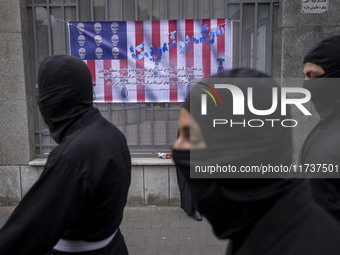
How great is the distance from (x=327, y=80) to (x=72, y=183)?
184cm

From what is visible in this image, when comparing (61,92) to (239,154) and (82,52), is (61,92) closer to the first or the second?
(239,154)

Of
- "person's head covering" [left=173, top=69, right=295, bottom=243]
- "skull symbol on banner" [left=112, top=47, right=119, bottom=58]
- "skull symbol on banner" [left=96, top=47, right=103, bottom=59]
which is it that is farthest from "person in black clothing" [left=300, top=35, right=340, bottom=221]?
"skull symbol on banner" [left=96, top=47, right=103, bottom=59]

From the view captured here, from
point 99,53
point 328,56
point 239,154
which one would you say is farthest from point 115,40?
point 239,154

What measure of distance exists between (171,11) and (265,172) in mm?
4680

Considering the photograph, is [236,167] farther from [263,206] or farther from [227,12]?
[227,12]

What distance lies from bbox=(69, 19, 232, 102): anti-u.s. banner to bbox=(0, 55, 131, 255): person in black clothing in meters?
3.36

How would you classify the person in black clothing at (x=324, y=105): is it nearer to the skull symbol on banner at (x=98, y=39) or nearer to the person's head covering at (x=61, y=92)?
the person's head covering at (x=61, y=92)

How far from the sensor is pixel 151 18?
5465mm

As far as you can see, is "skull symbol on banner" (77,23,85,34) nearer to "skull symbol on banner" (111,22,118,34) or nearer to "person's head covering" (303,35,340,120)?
"skull symbol on banner" (111,22,118,34)

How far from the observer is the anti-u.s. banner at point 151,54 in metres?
5.44

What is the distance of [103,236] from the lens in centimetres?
212

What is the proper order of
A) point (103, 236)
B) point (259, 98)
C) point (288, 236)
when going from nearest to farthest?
point (288, 236) < point (259, 98) < point (103, 236)

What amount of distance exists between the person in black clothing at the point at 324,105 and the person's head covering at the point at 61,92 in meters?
1.42

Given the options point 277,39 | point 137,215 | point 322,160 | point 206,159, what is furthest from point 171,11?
point 206,159
